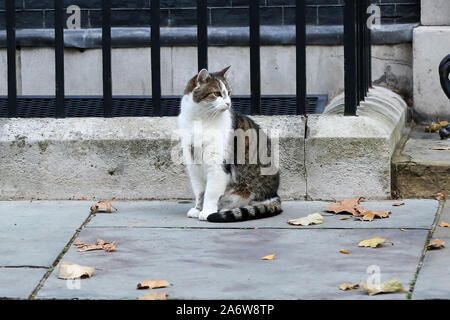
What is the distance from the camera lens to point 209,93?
5.14 m

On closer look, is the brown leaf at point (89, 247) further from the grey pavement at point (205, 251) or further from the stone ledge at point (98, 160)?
the stone ledge at point (98, 160)

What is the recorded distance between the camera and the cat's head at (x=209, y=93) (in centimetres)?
511

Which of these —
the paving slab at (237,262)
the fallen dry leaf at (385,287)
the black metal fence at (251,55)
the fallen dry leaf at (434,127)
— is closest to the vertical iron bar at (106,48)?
the black metal fence at (251,55)

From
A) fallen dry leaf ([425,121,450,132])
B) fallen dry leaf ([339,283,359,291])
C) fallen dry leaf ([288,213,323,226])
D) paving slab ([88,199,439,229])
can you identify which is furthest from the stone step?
fallen dry leaf ([339,283,359,291])

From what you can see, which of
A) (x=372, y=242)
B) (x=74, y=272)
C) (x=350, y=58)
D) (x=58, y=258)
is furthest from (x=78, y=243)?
(x=350, y=58)

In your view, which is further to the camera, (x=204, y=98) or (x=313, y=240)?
(x=204, y=98)

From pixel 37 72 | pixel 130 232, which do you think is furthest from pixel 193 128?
pixel 37 72

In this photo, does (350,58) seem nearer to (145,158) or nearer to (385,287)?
(145,158)

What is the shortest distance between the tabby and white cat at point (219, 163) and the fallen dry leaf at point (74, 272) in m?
1.15

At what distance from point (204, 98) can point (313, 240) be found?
1.07m

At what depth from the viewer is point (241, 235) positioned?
4781 mm
